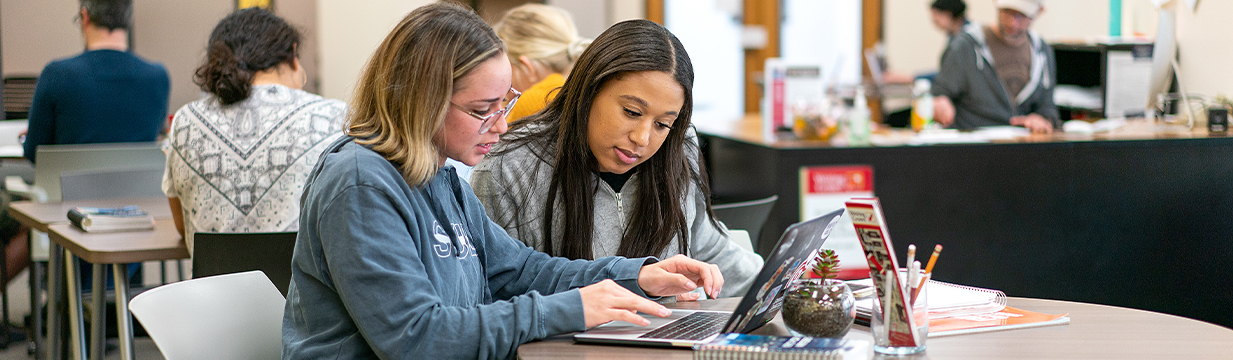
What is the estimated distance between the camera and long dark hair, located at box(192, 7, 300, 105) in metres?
2.39

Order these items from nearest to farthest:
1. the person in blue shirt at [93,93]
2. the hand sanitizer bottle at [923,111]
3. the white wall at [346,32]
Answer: the person in blue shirt at [93,93] < the hand sanitizer bottle at [923,111] < the white wall at [346,32]

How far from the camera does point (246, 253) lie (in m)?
2.08

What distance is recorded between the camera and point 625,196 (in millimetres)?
1854

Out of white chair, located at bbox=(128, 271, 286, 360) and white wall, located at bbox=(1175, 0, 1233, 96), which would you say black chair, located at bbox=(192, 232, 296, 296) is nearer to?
white chair, located at bbox=(128, 271, 286, 360)

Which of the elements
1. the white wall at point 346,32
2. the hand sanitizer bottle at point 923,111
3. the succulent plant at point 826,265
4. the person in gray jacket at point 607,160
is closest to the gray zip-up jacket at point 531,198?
the person in gray jacket at point 607,160

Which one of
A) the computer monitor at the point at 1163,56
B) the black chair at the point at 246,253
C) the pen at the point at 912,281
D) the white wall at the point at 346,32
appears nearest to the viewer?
the pen at the point at 912,281

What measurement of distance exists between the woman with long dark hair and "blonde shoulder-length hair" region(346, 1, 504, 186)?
3.76ft

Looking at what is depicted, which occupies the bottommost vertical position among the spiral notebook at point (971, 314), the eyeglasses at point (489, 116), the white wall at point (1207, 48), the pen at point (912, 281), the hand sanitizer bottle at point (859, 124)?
the spiral notebook at point (971, 314)

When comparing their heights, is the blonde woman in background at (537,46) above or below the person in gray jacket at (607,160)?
above

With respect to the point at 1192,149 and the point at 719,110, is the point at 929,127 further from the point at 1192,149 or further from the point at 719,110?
the point at 719,110

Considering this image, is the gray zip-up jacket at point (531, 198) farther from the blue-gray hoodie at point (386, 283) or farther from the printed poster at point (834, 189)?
the printed poster at point (834, 189)

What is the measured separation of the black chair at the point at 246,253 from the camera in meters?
2.07

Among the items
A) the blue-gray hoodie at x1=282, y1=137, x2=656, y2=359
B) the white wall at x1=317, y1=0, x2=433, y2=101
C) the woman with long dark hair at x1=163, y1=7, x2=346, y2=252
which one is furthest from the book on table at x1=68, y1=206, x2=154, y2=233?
the white wall at x1=317, y1=0, x2=433, y2=101

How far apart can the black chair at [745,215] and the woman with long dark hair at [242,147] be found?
3.13ft
